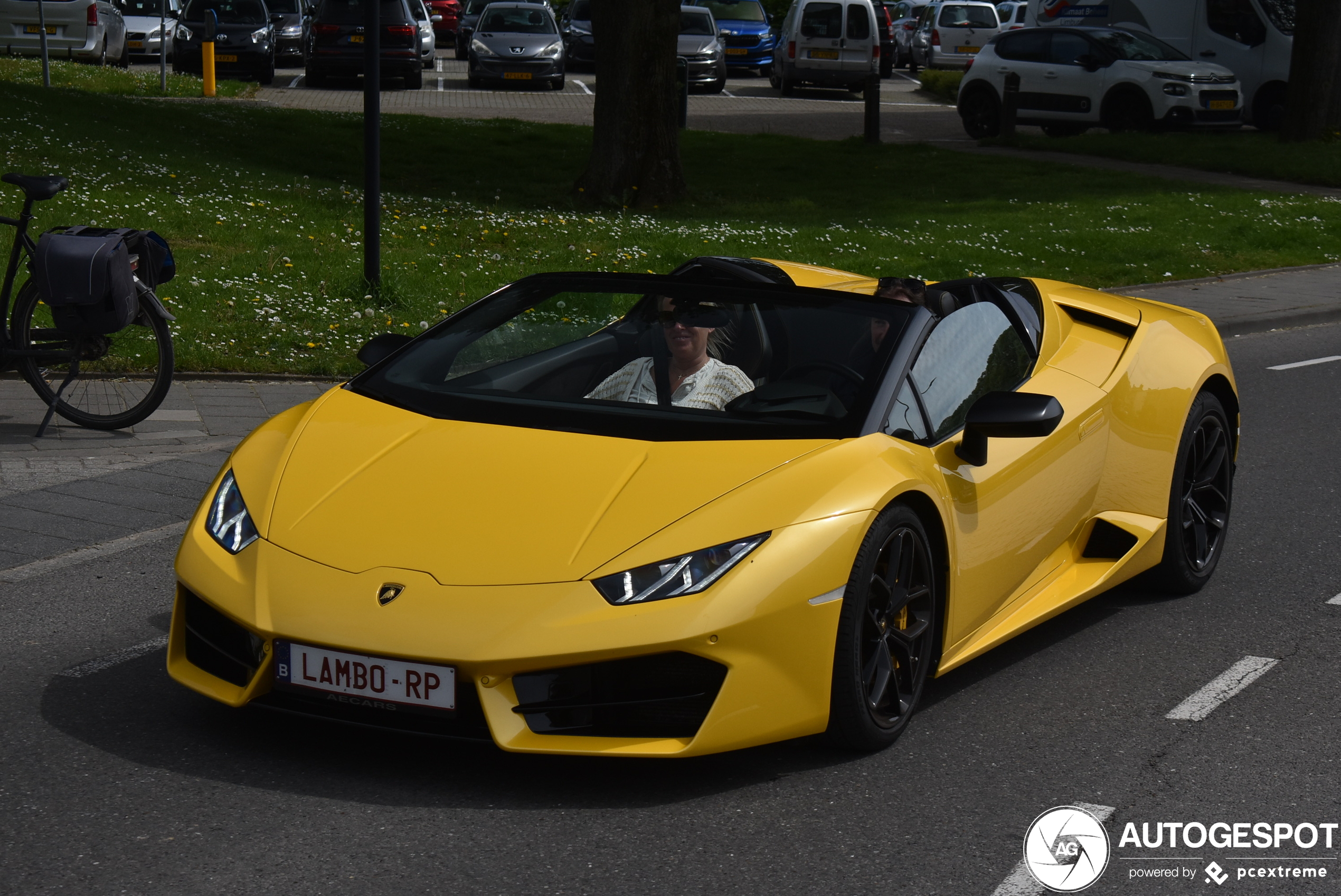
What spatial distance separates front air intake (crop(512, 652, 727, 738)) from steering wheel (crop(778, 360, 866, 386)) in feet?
3.88

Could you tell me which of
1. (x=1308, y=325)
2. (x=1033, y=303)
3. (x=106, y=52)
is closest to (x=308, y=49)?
(x=106, y=52)

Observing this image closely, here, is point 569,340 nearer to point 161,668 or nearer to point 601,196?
point 161,668

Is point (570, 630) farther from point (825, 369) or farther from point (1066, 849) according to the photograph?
point (825, 369)

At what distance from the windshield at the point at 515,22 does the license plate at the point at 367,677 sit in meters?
29.4

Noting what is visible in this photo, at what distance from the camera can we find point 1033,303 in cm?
594

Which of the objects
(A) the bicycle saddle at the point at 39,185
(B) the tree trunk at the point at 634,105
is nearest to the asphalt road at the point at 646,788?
(A) the bicycle saddle at the point at 39,185

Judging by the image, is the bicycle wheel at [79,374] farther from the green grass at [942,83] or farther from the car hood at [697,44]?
the green grass at [942,83]

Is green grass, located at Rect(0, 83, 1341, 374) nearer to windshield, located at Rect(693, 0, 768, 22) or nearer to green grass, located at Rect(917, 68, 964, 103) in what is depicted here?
green grass, located at Rect(917, 68, 964, 103)

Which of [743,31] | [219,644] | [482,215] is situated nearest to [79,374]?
[219,644]

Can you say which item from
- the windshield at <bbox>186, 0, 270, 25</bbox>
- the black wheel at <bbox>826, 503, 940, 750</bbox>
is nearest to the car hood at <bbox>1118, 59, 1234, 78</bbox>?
the windshield at <bbox>186, 0, 270, 25</bbox>

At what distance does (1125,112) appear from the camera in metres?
25.5

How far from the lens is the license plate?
3.82 m

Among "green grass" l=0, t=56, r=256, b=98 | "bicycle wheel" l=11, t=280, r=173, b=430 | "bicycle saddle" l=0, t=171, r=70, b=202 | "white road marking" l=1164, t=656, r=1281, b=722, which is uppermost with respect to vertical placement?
"green grass" l=0, t=56, r=256, b=98

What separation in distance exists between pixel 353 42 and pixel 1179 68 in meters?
14.4
